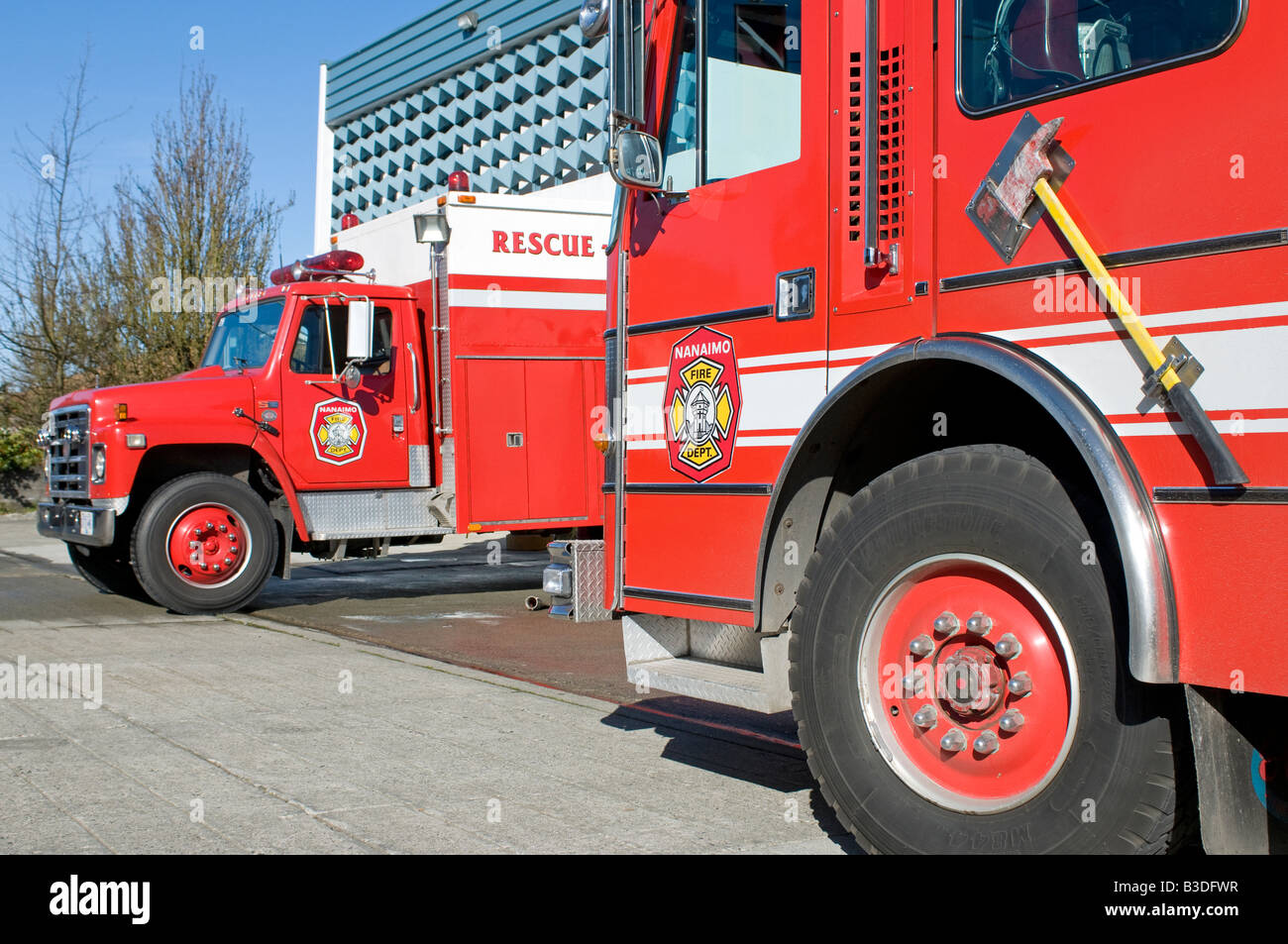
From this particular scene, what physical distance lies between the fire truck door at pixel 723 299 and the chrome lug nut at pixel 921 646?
853mm

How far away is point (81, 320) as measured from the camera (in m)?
22.0

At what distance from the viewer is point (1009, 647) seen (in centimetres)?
327

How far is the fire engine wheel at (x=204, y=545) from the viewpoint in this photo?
402 inches

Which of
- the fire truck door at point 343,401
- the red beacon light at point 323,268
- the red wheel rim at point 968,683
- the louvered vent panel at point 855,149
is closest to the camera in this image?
the red wheel rim at point 968,683

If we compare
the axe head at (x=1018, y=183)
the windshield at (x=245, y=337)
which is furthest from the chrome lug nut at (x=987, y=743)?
the windshield at (x=245, y=337)

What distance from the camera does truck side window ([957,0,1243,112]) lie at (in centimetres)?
301

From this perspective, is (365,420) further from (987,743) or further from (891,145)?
(987,743)

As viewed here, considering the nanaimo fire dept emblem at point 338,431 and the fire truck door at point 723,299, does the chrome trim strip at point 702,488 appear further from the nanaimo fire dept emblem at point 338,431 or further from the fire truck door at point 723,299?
the nanaimo fire dept emblem at point 338,431

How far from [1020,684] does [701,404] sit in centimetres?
167

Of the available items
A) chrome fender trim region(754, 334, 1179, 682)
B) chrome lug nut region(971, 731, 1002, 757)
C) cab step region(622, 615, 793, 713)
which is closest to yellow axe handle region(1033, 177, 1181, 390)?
chrome fender trim region(754, 334, 1179, 682)
